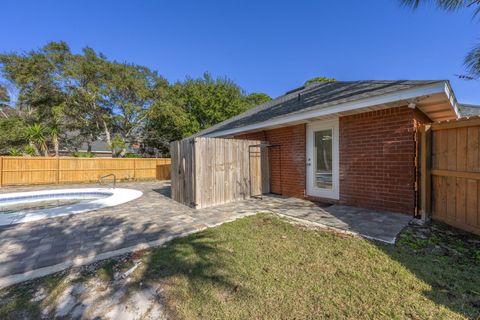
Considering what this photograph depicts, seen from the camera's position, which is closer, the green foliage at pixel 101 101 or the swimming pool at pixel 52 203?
the swimming pool at pixel 52 203

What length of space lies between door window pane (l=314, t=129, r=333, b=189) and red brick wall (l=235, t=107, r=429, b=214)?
1.33ft

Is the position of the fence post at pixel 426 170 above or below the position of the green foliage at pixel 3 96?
below

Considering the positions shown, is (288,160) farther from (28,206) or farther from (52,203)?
(28,206)

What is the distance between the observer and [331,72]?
22.7 metres

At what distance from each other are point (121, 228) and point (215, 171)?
2.71m

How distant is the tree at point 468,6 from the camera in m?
3.66

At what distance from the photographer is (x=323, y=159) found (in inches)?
244

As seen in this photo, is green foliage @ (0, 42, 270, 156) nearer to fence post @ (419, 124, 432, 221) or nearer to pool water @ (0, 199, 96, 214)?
pool water @ (0, 199, 96, 214)

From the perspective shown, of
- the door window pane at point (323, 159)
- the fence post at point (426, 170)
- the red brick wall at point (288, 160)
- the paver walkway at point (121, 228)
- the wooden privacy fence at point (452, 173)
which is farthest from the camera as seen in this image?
the red brick wall at point (288, 160)

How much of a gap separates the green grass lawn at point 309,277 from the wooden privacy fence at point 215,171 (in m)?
2.40

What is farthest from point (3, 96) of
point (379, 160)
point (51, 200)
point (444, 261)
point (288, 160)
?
point (444, 261)

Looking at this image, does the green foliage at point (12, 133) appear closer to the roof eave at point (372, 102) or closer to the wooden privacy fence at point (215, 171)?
the wooden privacy fence at point (215, 171)

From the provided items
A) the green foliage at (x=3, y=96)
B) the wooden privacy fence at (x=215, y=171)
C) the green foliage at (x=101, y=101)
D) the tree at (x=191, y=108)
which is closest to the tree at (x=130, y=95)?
the green foliage at (x=101, y=101)

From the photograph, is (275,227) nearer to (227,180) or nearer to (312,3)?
(227,180)
